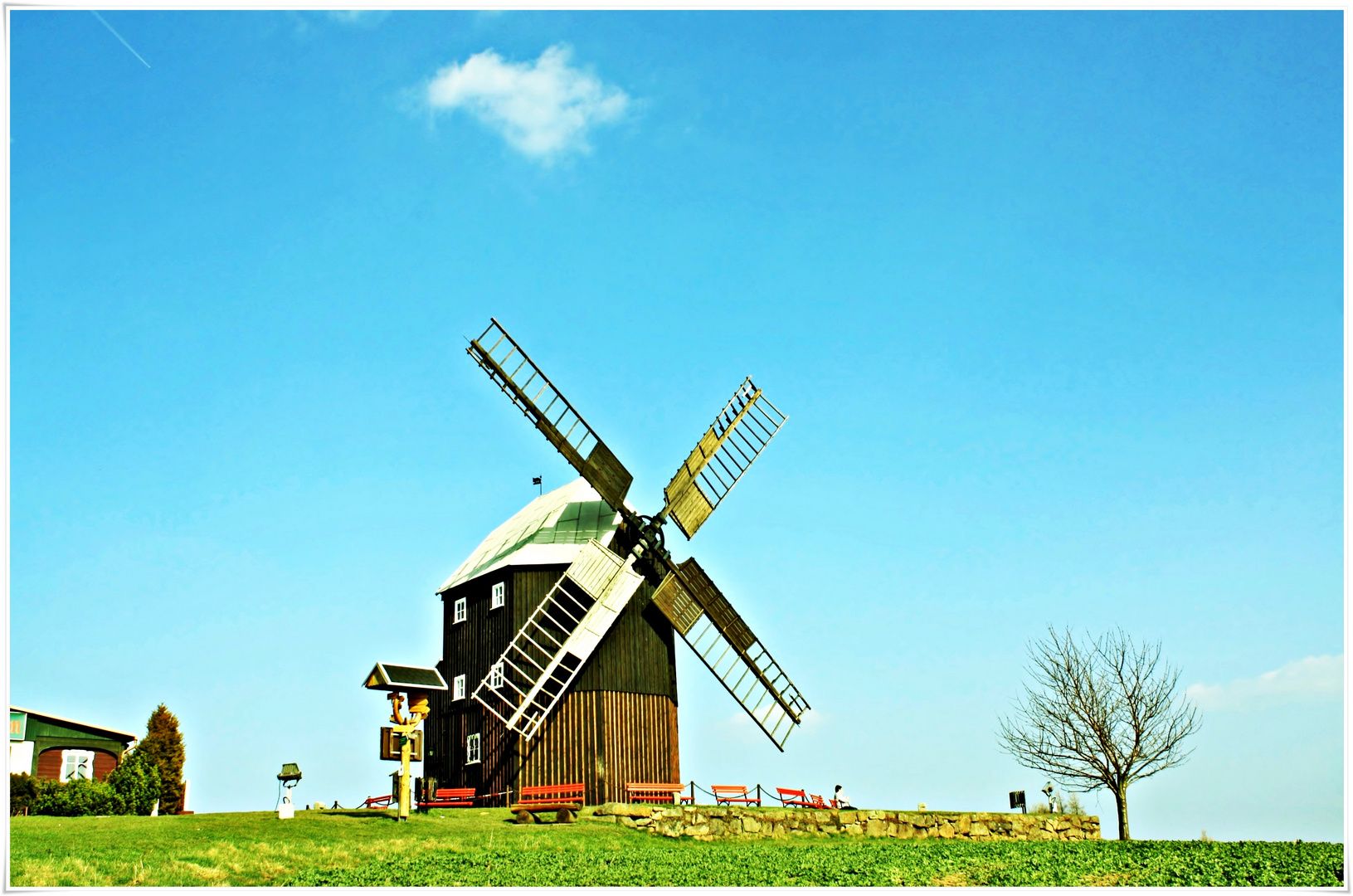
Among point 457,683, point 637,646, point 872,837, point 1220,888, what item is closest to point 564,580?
point 637,646

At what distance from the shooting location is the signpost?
76.6 ft

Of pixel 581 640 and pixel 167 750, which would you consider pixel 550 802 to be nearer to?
pixel 581 640

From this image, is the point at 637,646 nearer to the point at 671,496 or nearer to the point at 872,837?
the point at 671,496

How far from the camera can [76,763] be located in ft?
122

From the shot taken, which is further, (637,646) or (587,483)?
(587,483)

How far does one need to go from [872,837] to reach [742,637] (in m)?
6.47

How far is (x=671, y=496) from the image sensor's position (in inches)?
1137

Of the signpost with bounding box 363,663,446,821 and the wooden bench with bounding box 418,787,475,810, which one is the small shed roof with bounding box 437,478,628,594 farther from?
the wooden bench with bounding box 418,787,475,810

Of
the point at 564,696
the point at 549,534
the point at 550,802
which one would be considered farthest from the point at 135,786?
the point at 549,534

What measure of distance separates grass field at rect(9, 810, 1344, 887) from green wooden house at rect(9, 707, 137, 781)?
51.6 feet

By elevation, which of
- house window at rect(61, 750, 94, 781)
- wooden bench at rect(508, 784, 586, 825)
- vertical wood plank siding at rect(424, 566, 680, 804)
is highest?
vertical wood plank siding at rect(424, 566, 680, 804)

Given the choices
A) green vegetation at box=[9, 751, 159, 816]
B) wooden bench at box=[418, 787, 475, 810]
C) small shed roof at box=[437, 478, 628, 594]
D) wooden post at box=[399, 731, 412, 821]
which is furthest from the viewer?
small shed roof at box=[437, 478, 628, 594]

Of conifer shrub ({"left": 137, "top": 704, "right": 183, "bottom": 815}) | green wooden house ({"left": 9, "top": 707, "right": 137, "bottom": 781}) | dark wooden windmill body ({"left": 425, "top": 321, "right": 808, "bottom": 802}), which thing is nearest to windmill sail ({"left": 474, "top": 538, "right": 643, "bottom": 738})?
dark wooden windmill body ({"left": 425, "top": 321, "right": 808, "bottom": 802})

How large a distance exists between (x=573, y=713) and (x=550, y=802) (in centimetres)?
224
